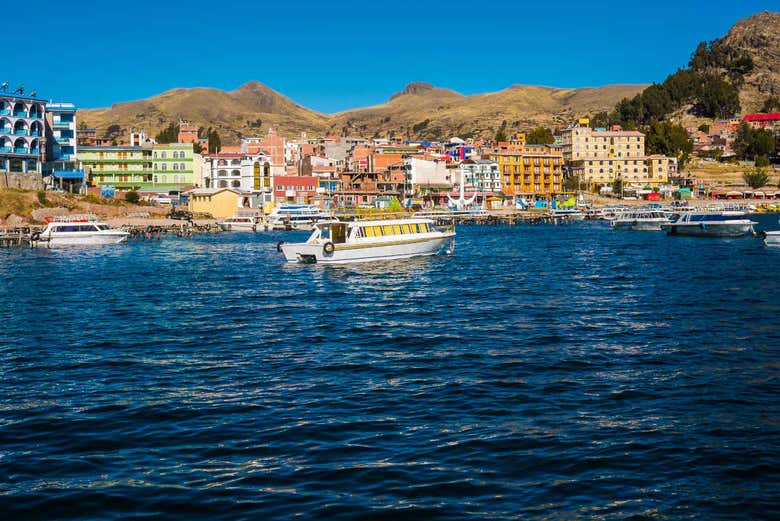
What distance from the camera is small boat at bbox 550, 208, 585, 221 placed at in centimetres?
15812

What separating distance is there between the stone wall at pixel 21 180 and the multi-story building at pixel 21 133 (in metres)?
0.76

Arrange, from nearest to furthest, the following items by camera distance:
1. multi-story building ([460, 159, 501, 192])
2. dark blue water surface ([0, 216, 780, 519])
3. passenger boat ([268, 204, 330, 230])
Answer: dark blue water surface ([0, 216, 780, 519]) → passenger boat ([268, 204, 330, 230]) → multi-story building ([460, 159, 501, 192])

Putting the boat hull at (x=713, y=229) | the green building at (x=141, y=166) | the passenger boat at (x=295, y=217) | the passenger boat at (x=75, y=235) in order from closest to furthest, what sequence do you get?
the passenger boat at (x=75, y=235) → the boat hull at (x=713, y=229) → the passenger boat at (x=295, y=217) → the green building at (x=141, y=166)

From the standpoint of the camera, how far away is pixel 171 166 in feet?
504

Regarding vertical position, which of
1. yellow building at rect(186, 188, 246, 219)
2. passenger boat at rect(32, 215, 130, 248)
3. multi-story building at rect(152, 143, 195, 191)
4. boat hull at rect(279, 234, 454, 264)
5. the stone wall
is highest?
multi-story building at rect(152, 143, 195, 191)

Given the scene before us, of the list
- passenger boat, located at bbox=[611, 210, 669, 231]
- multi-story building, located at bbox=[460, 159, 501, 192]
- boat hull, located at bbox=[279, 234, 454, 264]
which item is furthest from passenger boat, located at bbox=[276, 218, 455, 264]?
multi-story building, located at bbox=[460, 159, 501, 192]

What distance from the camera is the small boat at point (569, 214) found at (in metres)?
158

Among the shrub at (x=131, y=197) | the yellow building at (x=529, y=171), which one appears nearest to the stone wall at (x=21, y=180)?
the shrub at (x=131, y=197)

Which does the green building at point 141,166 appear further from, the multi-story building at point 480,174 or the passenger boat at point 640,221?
the passenger boat at point 640,221

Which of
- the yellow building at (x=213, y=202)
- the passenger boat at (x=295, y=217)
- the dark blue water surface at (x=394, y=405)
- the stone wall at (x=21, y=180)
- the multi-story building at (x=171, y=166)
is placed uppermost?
the multi-story building at (x=171, y=166)

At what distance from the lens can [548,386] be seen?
21859 millimetres

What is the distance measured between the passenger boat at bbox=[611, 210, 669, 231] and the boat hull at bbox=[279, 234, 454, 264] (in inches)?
2479

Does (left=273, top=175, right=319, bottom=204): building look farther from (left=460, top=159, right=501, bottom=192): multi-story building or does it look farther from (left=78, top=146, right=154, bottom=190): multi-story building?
(left=460, top=159, right=501, bottom=192): multi-story building

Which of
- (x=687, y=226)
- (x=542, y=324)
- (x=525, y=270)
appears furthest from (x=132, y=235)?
(x=542, y=324)
